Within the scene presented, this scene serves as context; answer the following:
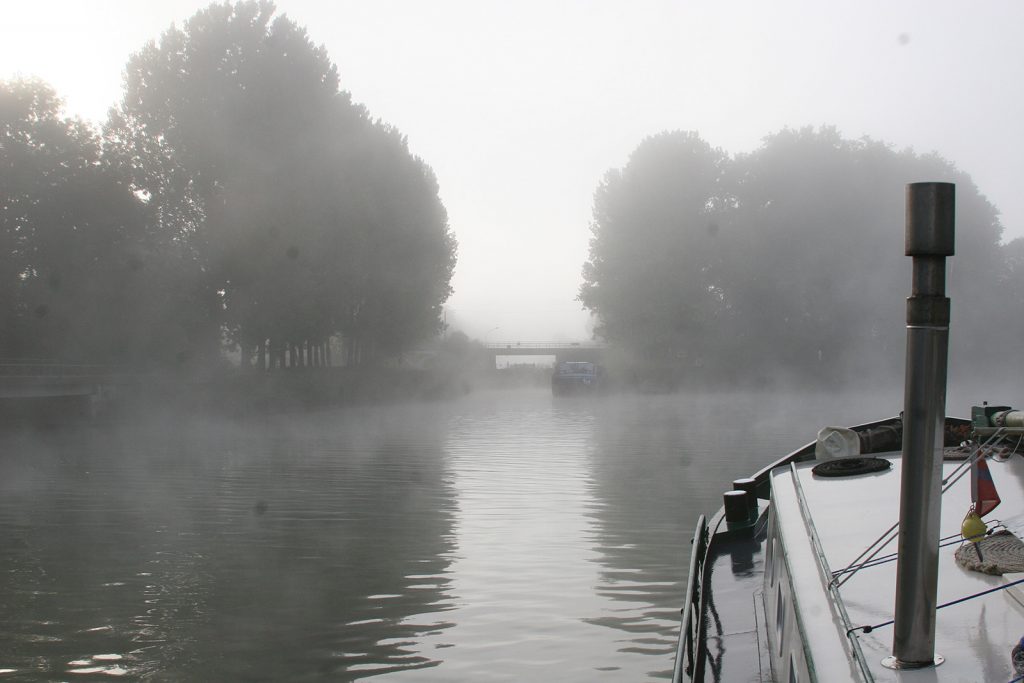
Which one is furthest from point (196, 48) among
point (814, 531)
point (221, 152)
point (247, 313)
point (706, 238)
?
point (814, 531)

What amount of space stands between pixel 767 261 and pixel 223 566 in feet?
150

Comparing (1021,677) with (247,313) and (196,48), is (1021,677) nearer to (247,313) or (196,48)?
(247,313)

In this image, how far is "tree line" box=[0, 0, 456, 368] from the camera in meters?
35.2

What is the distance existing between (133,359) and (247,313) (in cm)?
488

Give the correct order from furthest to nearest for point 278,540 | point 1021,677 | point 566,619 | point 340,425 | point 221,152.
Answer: point 221,152
point 340,425
point 278,540
point 566,619
point 1021,677

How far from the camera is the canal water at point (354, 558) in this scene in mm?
7984

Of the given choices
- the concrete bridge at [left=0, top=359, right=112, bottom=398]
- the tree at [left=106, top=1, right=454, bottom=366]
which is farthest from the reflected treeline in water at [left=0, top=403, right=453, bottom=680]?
the tree at [left=106, top=1, right=454, bottom=366]

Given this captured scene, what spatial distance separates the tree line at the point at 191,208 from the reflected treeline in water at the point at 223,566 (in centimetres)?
1439

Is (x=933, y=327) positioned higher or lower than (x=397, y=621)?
higher

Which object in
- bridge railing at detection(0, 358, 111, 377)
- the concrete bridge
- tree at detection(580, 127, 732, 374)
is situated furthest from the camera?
tree at detection(580, 127, 732, 374)

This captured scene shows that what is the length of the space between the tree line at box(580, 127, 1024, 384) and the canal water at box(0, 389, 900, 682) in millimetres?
27437

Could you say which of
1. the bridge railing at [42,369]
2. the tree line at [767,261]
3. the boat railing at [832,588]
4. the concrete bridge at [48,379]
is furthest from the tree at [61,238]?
the boat railing at [832,588]

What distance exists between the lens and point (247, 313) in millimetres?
36938

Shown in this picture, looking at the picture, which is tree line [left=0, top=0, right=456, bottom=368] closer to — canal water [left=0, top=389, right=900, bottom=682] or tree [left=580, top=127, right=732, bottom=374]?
canal water [left=0, top=389, right=900, bottom=682]
